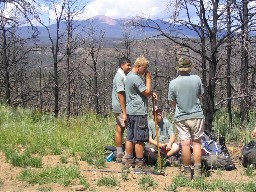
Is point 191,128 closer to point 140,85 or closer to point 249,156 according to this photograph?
point 140,85

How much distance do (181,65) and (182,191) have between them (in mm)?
1874

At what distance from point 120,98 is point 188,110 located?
3.94 feet

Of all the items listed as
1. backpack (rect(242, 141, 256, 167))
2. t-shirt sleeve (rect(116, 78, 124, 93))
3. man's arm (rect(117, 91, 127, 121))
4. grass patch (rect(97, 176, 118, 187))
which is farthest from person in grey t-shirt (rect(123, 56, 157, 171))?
backpack (rect(242, 141, 256, 167))

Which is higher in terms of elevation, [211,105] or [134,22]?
[134,22]

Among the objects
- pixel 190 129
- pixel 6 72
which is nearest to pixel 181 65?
pixel 190 129

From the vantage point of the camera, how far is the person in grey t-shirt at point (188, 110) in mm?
5992

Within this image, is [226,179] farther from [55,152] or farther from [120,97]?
[55,152]

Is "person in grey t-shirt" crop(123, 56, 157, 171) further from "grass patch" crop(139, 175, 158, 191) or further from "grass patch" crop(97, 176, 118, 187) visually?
"grass patch" crop(97, 176, 118, 187)

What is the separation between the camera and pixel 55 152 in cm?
710

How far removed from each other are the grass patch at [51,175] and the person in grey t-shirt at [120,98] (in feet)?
3.86

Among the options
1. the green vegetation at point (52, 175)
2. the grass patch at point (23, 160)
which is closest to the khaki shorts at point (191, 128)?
the green vegetation at point (52, 175)

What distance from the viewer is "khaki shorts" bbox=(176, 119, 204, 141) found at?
6016 mm

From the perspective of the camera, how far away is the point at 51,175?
Answer: 573 cm

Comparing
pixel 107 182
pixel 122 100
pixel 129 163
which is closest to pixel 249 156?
pixel 129 163
